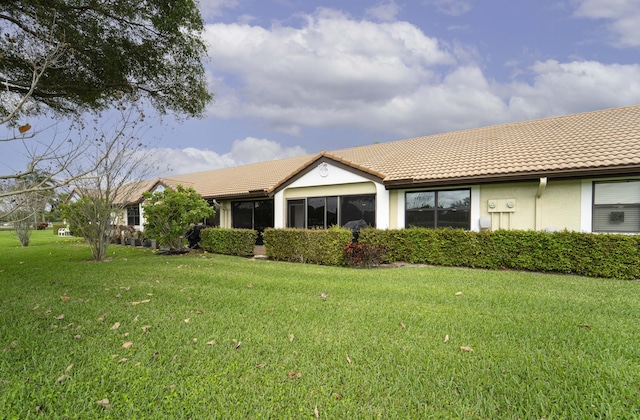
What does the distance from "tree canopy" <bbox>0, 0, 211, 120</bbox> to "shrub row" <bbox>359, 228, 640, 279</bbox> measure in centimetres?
757

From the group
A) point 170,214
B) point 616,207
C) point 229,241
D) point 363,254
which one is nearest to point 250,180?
point 229,241

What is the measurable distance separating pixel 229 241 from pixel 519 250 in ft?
36.2

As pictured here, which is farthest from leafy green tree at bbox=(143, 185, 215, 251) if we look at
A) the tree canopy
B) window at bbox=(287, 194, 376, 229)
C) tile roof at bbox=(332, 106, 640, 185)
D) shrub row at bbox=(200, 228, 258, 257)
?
tile roof at bbox=(332, 106, 640, 185)

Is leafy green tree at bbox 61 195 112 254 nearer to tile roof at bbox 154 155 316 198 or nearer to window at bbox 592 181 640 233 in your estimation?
tile roof at bbox 154 155 316 198

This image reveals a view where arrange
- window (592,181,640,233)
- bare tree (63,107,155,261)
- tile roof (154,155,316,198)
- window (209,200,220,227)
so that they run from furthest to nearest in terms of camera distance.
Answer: window (209,200,220,227), tile roof (154,155,316,198), bare tree (63,107,155,261), window (592,181,640,233)

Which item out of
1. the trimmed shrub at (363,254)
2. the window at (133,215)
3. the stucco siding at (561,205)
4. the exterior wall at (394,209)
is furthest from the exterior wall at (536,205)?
the window at (133,215)

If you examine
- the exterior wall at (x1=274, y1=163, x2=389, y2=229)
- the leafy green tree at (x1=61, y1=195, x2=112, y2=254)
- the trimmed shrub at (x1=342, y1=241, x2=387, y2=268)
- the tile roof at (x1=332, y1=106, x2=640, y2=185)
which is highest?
the tile roof at (x1=332, y1=106, x2=640, y2=185)

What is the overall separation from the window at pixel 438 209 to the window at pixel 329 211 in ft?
4.75

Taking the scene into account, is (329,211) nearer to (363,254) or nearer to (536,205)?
(363,254)

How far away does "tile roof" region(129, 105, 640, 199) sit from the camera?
378 inches

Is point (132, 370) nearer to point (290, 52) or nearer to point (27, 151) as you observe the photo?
point (27, 151)

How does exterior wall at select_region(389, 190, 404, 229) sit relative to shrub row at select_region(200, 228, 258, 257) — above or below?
above

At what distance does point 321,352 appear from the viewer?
3777mm

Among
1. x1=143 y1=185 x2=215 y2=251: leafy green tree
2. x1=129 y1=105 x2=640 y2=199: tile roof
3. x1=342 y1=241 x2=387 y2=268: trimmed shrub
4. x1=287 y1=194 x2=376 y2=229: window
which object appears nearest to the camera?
x1=129 y1=105 x2=640 y2=199: tile roof
